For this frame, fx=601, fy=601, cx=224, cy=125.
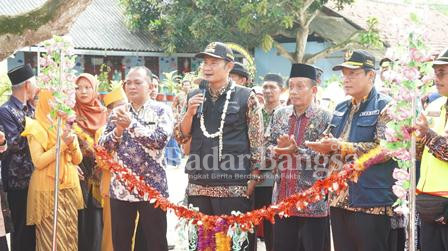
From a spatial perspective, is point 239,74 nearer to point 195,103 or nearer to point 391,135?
point 195,103

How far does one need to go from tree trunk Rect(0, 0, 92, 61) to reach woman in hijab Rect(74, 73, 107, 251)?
695 mm

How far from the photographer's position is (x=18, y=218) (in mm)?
6027

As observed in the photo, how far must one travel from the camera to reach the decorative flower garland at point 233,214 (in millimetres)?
4801

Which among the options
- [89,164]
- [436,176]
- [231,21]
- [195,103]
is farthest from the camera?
[231,21]

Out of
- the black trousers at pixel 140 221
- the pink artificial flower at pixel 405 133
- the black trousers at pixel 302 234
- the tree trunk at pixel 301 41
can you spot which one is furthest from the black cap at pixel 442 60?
the tree trunk at pixel 301 41

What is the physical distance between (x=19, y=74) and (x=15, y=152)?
2.57 feet

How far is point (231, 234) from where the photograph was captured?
5.18m

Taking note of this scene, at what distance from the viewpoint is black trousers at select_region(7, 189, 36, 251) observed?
19.7ft

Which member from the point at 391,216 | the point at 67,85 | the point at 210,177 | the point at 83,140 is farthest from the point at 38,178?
the point at 391,216

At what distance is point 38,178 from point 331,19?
2175cm

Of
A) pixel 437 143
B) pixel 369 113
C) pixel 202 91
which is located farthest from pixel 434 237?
pixel 202 91

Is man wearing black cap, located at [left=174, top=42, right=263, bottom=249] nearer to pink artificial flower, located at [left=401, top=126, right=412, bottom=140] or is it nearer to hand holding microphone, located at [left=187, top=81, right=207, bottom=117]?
hand holding microphone, located at [left=187, top=81, right=207, bottom=117]

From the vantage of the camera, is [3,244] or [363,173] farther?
[3,244]

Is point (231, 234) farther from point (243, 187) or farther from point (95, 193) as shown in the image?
point (95, 193)
